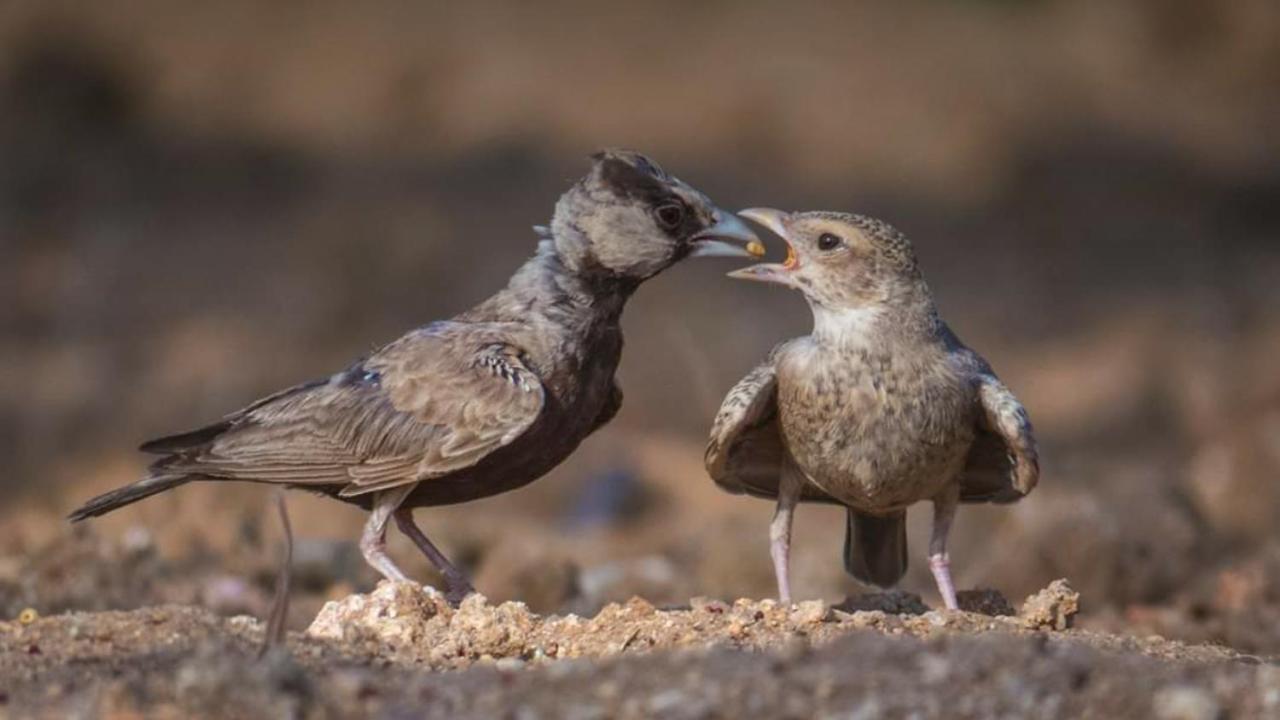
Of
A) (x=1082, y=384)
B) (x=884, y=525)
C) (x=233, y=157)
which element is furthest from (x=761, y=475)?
(x=233, y=157)

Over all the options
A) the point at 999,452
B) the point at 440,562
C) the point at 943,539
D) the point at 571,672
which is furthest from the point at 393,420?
the point at 571,672

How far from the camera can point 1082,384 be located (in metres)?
15.9

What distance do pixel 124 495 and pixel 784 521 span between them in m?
2.32

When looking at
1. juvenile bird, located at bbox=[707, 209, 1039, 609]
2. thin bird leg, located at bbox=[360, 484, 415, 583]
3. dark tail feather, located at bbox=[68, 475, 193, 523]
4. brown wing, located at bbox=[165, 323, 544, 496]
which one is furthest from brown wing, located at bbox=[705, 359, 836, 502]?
dark tail feather, located at bbox=[68, 475, 193, 523]

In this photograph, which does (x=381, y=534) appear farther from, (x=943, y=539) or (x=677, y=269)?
(x=677, y=269)

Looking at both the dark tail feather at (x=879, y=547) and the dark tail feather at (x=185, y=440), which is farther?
the dark tail feather at (x=879, y=547)

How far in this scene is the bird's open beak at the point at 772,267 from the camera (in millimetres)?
7797

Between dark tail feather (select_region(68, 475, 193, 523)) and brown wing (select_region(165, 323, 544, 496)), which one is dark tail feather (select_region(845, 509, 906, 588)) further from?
dark tail feather (select_region(68, 475, 193, 523))

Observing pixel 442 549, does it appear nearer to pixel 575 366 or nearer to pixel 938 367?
pixel 575 366

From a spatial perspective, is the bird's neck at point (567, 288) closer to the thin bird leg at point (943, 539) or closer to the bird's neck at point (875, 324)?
Answer: the bird's neck at point (875, 324)

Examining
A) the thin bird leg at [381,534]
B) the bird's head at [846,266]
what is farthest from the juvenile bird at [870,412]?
the thin bird leg at [381,534]

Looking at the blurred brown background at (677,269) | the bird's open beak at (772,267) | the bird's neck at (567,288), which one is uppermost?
the bird's open beak at (772,267)

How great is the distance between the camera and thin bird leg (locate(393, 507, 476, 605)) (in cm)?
765

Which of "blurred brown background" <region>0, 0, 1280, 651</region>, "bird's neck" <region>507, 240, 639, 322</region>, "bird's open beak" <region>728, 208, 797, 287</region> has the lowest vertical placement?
"blurred brown background" <region>0, 0, 1280, 651</region>
